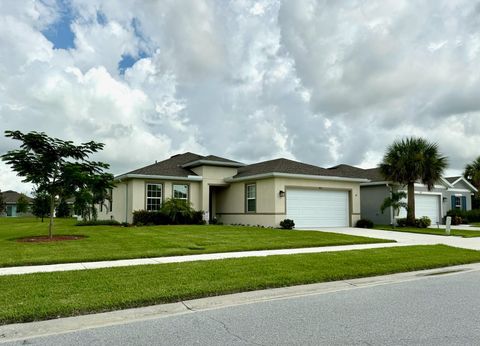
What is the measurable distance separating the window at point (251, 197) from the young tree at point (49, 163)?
11028 mm

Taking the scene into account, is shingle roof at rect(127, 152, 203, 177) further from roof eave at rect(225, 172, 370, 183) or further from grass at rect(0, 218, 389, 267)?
grass at rect(0, 218, 389, 267)

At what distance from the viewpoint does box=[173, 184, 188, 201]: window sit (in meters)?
24.9

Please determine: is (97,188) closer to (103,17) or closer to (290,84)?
(103,17)

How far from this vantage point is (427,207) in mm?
29047

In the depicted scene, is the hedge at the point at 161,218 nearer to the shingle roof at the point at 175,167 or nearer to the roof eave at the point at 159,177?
the roof eave at the point at 159,177

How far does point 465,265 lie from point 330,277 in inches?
197

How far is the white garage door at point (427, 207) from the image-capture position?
28.3 metres

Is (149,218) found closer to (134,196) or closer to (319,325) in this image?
(134,196)

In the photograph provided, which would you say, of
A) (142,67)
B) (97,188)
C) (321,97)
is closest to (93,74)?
(142,67)

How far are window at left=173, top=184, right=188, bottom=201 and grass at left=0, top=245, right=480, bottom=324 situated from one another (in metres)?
14.9

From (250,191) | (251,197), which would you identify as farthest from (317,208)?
(250,191)

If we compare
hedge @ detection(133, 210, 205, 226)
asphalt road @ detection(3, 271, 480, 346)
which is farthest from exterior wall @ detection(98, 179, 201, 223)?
asphalt road @ detection(3, 271, 480, 346)

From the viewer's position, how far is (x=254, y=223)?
2350cm

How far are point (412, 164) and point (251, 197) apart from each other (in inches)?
395
